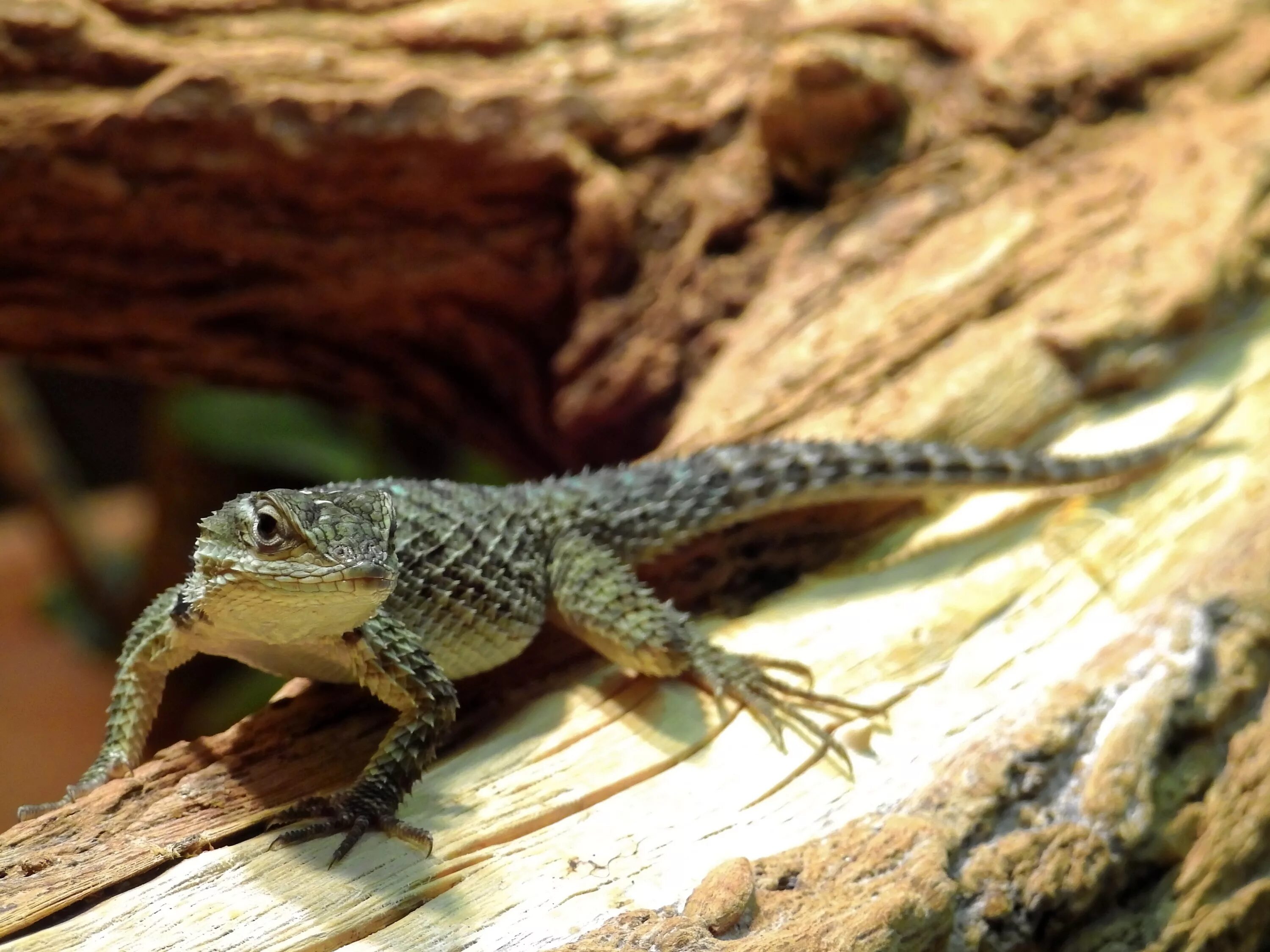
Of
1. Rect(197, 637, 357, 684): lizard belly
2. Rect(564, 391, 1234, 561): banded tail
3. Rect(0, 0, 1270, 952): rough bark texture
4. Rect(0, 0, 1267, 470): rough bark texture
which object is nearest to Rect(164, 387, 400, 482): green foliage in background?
Rect(0, 0, 1270, 952): rough bark texture

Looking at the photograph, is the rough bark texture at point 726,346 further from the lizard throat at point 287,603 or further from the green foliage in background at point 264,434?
the green foliage in background at point 264,434

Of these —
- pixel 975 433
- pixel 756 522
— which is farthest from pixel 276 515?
pixel 975 433

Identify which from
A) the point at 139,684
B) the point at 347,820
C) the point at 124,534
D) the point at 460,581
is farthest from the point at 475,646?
the point at 124,534

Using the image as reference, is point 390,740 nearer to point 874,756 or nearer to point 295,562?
point 295,562

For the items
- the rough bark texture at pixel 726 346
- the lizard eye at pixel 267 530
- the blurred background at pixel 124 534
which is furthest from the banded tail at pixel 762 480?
the blurred background at pixel 124 534

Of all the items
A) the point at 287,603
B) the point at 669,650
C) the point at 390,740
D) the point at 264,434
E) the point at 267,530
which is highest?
the point at 264,434

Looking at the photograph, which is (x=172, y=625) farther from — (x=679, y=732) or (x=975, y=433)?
(x=975, y=433)

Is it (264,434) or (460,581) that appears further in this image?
(264,434)
